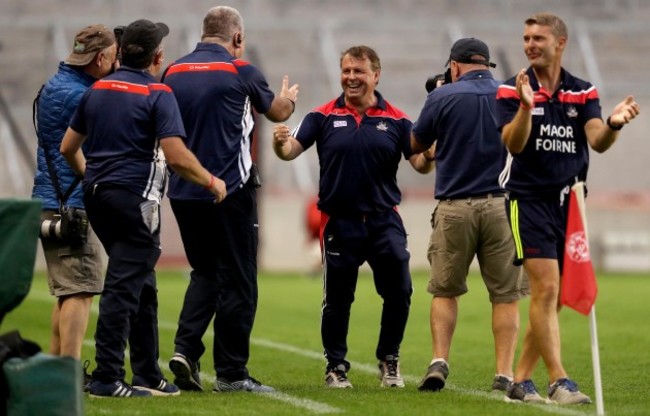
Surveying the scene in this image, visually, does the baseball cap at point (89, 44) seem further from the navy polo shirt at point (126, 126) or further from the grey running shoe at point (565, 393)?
the grey running shoe at point (565, 393)

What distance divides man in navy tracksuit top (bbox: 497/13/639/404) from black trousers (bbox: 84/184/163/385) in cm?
207

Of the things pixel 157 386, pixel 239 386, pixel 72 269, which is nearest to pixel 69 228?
pixel 72 269

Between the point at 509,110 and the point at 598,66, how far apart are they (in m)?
24.5

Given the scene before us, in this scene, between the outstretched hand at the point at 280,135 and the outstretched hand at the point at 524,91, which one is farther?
the outstretched hand at the point at 280,135

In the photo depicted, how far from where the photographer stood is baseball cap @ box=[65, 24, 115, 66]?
8539 mm

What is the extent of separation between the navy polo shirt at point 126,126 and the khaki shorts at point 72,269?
A: 58 cm

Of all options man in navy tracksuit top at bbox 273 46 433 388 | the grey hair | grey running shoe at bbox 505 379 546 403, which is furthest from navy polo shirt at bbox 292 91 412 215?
grey running shoe at bbox 505 379 546 403

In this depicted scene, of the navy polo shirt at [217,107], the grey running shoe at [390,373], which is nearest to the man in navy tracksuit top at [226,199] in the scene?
the navy polo shirt at [217,107]

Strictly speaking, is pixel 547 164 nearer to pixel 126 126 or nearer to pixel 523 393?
pixel 523 393

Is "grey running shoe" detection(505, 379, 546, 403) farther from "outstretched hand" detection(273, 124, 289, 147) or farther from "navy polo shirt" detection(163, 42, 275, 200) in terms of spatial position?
"outstretched hand" detection(273, 124, 289, 147)

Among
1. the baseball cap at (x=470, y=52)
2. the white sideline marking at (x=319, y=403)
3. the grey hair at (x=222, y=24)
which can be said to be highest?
the grey hair at (x=222, y=24)

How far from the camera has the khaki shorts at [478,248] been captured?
28.5 ft

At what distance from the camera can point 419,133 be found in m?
8.82

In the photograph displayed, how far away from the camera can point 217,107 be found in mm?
8438
